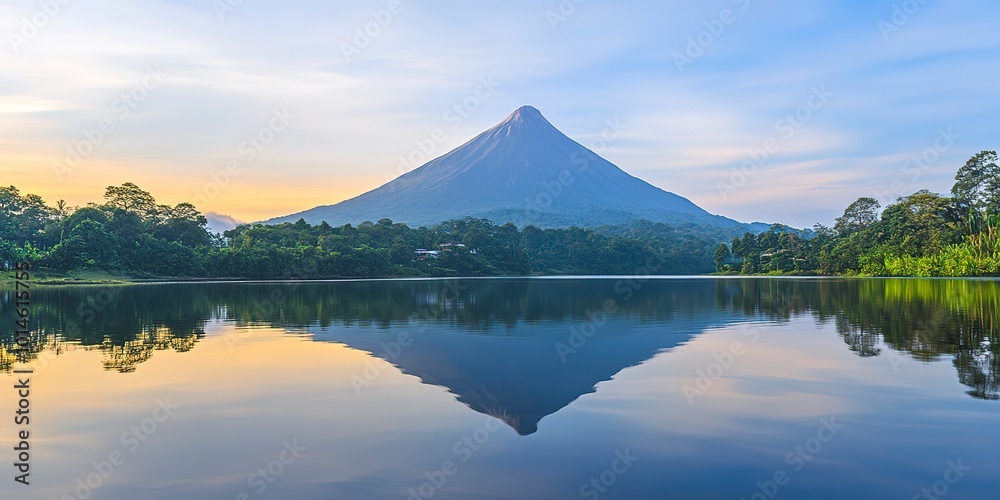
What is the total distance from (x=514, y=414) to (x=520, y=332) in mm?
10007

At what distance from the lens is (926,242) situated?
69.6 meters

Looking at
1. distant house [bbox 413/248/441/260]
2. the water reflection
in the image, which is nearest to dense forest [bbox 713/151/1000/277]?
the water reflection

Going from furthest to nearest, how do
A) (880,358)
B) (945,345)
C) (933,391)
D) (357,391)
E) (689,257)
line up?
(689,257) → (945,345) → (880,358) → (357,391) → (933,391)

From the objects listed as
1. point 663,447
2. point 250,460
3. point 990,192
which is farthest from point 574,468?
point 990,192

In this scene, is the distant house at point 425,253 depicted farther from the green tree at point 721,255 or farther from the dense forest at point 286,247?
the green tree at point 721,255

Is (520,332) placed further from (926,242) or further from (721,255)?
(721,255)

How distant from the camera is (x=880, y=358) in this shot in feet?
43.9

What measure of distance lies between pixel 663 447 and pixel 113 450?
19.2ft

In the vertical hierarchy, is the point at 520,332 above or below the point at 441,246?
below

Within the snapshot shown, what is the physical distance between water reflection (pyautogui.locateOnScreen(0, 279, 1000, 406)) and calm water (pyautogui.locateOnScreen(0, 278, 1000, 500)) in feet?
0.39

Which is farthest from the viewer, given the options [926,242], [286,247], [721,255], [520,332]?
[721,255]

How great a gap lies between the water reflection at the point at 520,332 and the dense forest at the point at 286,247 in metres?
39.9

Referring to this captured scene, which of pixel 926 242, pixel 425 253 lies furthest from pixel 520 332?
pixel 425 253

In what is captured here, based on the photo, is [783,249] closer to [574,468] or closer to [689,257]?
[689,257]
